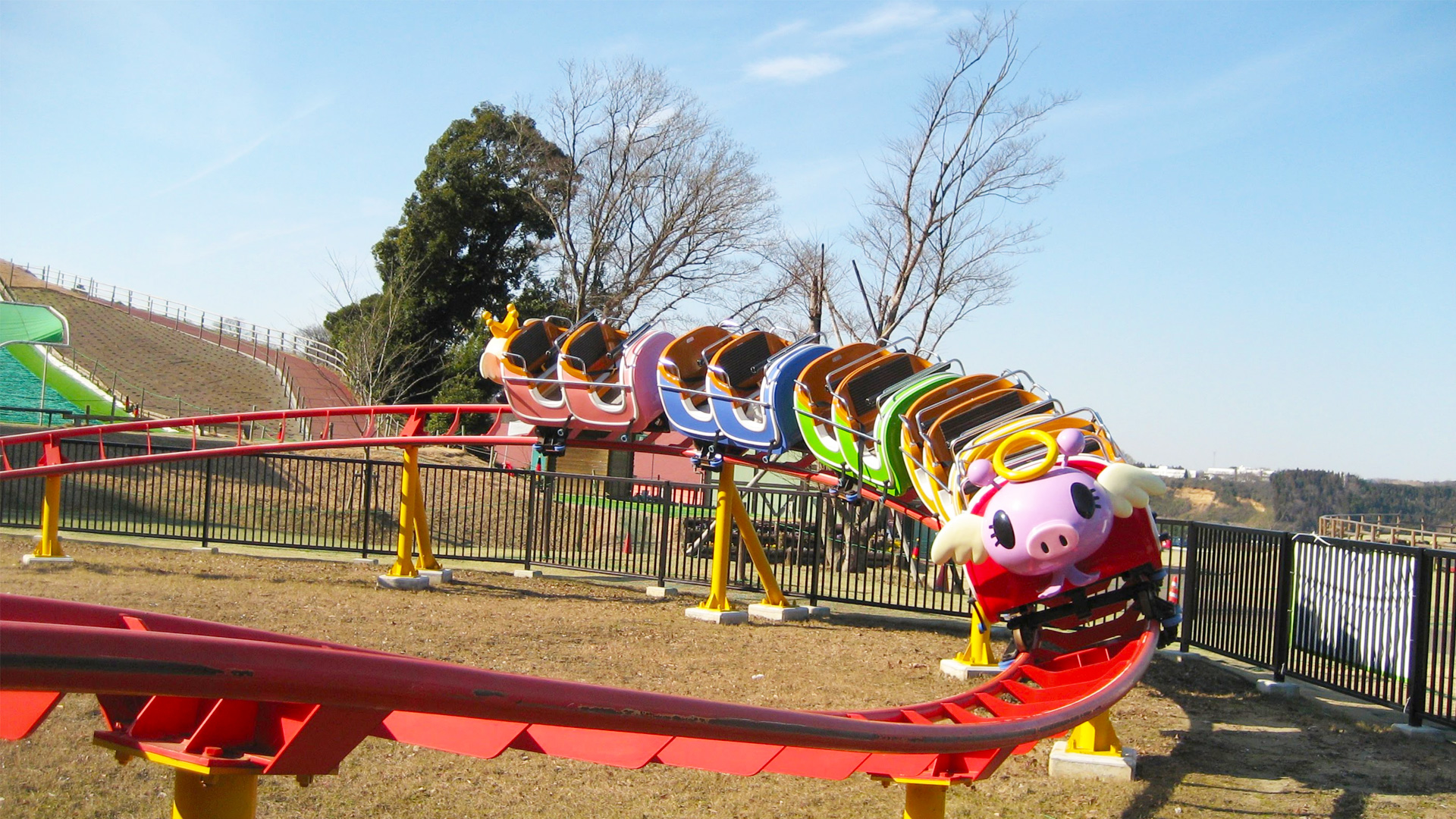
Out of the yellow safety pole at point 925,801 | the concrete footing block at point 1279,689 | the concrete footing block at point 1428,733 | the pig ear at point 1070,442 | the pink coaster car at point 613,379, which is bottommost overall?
the concrete footing block at point 1279,689

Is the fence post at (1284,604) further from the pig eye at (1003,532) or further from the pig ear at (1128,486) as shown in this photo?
the pig eye at (1003,532)

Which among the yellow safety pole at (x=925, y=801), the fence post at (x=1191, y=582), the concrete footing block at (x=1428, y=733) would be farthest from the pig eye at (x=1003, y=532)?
the fence post at (x=1191, y=582)

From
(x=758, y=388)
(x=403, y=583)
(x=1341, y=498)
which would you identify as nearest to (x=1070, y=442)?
(x=758, y=388)

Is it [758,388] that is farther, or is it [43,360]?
[43,360]

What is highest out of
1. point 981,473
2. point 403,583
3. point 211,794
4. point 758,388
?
point 758,388

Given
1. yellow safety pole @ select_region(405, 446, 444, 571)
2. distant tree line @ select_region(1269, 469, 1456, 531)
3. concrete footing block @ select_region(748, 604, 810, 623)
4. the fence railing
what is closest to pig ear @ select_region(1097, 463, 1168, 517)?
concrete footing block @ select_region(748, 604, 810, 623)

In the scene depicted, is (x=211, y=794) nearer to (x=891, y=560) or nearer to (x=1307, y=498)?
(x=891, y=560)

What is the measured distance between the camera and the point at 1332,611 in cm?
855

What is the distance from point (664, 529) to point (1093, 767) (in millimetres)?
8541

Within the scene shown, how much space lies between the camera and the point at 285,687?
1.97 metres

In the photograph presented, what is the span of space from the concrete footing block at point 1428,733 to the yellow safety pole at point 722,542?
6.28 meters

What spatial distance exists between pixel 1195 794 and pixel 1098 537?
1.54 meters

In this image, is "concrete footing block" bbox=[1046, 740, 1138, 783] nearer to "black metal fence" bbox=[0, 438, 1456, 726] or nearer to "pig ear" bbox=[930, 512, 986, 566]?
"pig ear" bbox=[930, 512, 986, 566]

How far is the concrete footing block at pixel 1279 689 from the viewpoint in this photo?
8.90 meters
